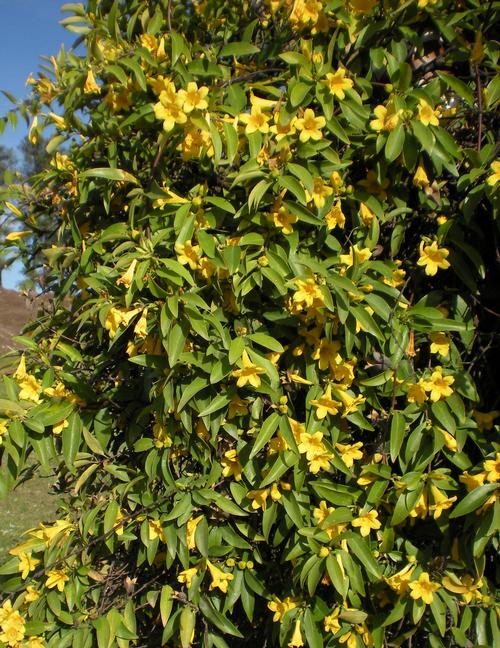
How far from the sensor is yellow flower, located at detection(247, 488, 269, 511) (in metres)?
1.54

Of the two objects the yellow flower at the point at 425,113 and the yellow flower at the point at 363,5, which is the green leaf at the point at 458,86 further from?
the yellow flower at the point at 363,5

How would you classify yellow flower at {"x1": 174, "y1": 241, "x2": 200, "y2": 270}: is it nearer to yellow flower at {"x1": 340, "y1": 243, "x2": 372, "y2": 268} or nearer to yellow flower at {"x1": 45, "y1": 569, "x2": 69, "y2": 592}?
yellow flower at {"x1": 340, "y1": 243, "x2": 372, "y2": 268}

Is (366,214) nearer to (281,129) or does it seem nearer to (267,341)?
(281,129)

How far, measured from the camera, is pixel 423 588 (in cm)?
149

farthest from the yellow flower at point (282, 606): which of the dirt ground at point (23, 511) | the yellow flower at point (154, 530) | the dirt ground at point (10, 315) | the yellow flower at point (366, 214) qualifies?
the dirt ground at point (10, 315)

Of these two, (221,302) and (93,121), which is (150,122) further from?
(221,302)

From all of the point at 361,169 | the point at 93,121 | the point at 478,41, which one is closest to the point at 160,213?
the point at 93,121

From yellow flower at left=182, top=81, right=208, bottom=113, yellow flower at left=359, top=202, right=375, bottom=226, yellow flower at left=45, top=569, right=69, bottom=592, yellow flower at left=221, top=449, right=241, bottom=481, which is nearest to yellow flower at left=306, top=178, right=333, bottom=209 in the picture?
yellow flower at left=359, top=202, right=375, bottom=226

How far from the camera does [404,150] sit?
57.9 inches

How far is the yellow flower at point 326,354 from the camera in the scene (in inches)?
60.9

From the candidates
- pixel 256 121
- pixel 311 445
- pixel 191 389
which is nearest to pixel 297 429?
pixel 311 445

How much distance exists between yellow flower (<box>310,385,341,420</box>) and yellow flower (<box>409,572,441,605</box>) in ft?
1.52

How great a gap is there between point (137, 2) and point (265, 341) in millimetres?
1239

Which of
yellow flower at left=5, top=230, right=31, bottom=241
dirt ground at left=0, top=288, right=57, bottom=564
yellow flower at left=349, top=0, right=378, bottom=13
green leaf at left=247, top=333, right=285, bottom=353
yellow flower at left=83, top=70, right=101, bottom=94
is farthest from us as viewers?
dirt ground at left=0, top=288, right=57, bottom=564
